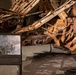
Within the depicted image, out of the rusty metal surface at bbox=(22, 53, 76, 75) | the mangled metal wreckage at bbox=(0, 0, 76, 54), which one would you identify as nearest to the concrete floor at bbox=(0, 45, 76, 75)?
the rusty metal surface at bbox=(22, 53, 76, 75)

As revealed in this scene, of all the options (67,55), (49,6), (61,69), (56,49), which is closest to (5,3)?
(49,6)

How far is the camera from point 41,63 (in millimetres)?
5246

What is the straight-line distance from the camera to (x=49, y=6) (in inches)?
252

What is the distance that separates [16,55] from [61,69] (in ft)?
5.29

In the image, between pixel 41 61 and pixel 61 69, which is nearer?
pixel 61 69

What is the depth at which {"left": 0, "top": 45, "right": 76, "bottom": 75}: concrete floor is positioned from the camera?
4491mm

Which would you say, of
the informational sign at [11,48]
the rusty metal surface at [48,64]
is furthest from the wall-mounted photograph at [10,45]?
the rusty metal surface at [48,64]

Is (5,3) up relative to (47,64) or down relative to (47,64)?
up

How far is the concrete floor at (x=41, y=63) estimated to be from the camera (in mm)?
4491

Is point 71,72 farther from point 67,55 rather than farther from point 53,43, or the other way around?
point 53,43

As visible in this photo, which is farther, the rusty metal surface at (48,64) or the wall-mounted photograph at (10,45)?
the rusty metal surface at (48,64)

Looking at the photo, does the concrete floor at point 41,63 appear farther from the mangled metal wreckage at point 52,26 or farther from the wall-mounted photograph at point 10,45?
the wall-mounted photograph at point 10,45

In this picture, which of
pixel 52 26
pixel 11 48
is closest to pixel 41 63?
pixel 52 26

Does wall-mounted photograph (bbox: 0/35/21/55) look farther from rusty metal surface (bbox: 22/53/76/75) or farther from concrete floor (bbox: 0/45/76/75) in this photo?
rusty metal surface (bbox: 22/53/76/75)
